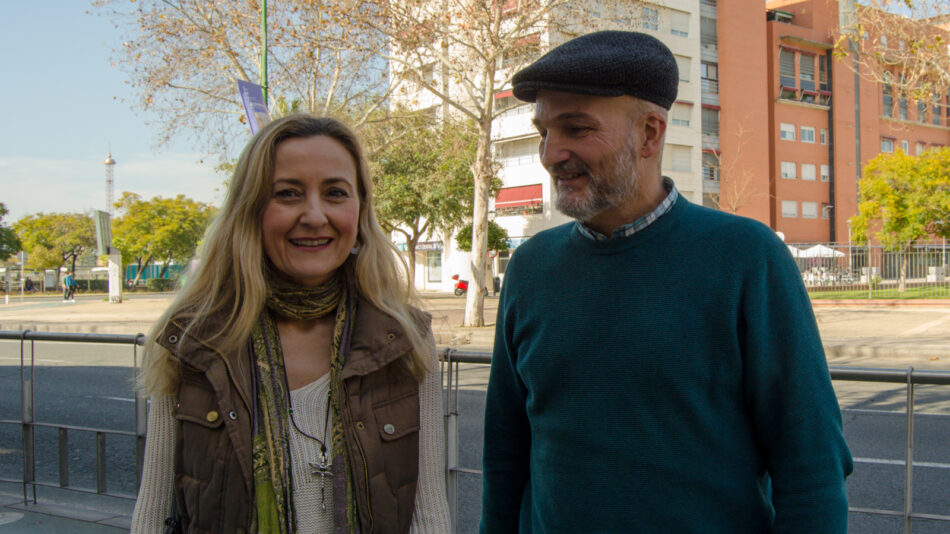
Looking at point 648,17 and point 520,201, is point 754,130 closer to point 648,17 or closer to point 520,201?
point 520,201

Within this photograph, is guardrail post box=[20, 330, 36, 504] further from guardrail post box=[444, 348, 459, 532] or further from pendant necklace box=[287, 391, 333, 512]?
pendant necklace box=[287, 391, 333, 512]

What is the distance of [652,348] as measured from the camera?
4.84 feet

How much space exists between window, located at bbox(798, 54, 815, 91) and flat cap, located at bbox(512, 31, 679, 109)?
2195 inches

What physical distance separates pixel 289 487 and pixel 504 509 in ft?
1.80

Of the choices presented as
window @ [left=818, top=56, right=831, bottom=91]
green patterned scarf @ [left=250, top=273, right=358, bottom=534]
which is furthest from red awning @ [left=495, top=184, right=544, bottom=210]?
green patterned scarf @ [left=250, top=273, right=358, bottom=534]

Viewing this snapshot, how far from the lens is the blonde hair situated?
1885mm

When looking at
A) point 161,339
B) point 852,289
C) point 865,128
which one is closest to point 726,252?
point 161,339

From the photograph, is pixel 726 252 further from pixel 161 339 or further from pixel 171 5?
pixel 171 5

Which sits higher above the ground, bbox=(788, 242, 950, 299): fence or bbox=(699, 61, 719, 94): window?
bbox=(699, 61, 719, 94): window

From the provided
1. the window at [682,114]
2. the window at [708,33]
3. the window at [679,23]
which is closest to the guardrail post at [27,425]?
the window at [682,114]

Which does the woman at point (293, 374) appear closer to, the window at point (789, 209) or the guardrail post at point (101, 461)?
the guardrail post at point (101, 461)

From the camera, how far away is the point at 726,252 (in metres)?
1.47

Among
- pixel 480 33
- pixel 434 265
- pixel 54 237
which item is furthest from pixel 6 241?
pixel 480 33

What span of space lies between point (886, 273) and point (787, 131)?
28.6 meters
